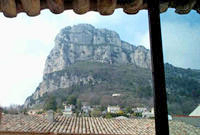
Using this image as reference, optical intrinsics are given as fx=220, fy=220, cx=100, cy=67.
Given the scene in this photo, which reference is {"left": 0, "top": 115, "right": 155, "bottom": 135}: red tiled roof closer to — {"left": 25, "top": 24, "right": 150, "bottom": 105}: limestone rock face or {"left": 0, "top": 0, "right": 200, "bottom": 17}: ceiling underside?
{"left": 0, "top": 0, "right": 200, "bottom": 17}: ceiling underside

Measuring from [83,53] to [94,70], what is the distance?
43.1 feet

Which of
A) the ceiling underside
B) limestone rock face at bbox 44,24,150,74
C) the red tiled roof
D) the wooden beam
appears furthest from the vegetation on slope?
the wooden beam

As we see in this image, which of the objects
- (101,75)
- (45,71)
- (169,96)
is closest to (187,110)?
(169,96)

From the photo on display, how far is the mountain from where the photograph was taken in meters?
38.1

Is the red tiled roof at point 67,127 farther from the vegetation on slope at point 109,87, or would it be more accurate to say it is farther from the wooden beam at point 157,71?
the vegetation on slope at point 109,87

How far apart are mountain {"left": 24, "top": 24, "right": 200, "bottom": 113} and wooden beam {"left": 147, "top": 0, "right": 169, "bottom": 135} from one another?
25.4 metres

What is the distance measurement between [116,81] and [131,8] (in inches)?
1684

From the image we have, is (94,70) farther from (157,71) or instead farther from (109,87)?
(157,71)

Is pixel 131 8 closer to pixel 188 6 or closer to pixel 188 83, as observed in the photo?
pixel 188 6

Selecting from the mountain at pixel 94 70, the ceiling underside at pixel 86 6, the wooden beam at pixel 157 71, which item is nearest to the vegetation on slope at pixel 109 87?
the mountain at pixel 94 70

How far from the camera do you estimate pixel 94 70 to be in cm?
5031

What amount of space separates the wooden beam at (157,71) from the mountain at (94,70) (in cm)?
2544

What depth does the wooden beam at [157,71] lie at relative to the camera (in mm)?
1094

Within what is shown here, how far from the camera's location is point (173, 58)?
1.39 m
